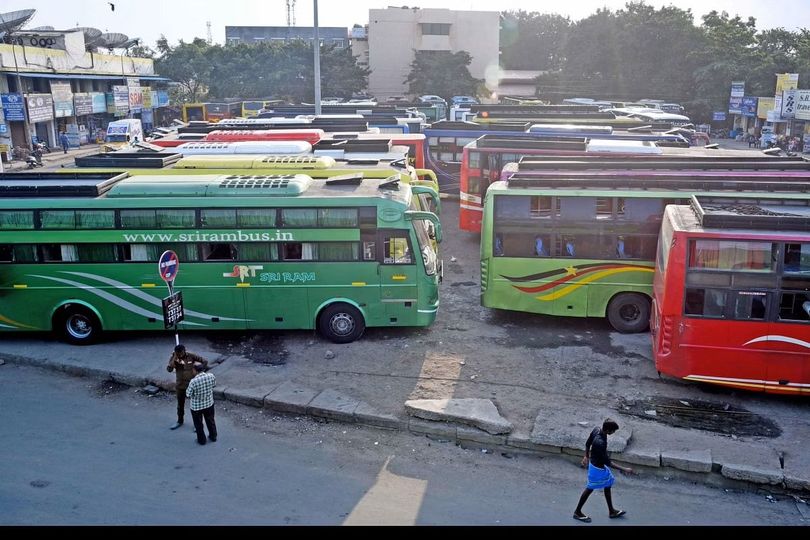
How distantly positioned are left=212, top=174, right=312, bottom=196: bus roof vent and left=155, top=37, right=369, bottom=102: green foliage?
2068 inches

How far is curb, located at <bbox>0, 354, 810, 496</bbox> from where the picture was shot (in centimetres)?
876

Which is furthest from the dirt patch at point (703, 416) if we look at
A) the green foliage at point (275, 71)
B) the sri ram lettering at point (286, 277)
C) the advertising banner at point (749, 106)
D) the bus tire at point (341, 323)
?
the green foliage at point (275, 71)

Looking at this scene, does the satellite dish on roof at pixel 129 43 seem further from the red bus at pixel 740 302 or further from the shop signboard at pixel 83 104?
the red bus at pixel 740 302

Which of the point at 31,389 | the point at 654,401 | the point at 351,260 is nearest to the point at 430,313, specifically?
the point at 351,260

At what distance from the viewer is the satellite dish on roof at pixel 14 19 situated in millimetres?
46094

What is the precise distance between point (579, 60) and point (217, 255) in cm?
5901

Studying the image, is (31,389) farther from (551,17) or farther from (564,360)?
(551,17)

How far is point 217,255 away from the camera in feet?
42.5

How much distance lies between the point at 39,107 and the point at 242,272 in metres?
37.6

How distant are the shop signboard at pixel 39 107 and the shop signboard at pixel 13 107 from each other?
954mm

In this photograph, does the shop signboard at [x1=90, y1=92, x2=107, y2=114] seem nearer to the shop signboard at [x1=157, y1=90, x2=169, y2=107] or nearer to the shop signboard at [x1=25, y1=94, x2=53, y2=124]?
the shop signboard at [x1=25, y1=94, x2=53, y2=124]

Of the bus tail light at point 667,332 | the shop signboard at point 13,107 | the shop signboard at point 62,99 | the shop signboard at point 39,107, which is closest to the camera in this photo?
the bus tail light at point 667,332

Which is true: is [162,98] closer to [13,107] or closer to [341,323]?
[13,107]

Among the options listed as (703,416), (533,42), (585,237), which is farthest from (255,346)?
(533,42)
